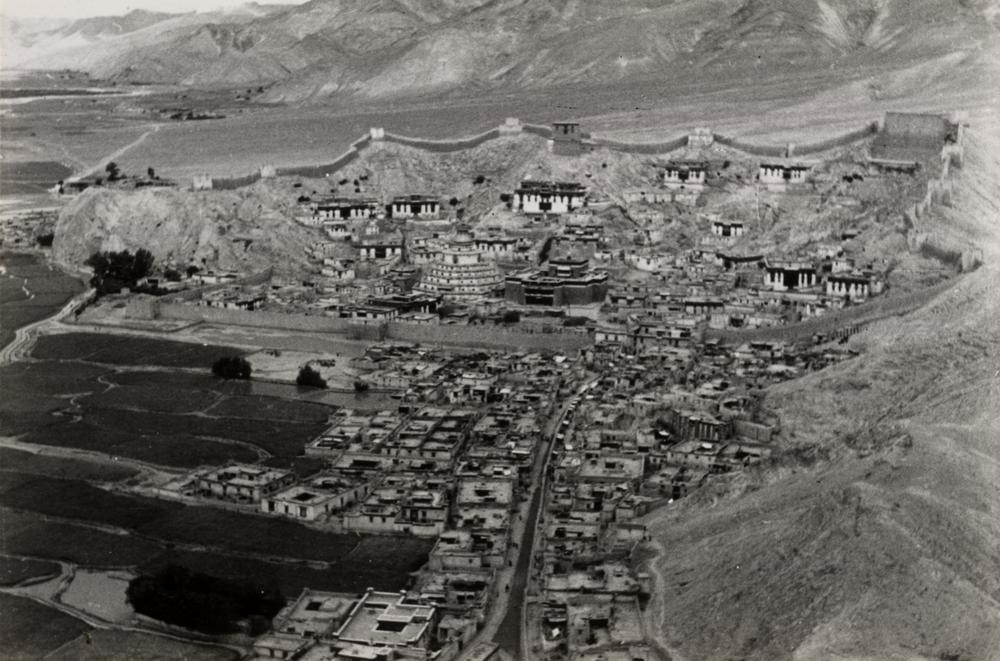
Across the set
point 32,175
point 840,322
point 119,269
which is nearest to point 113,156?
point 32,175

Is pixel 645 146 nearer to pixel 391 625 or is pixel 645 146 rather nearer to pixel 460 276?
pixel 460 276

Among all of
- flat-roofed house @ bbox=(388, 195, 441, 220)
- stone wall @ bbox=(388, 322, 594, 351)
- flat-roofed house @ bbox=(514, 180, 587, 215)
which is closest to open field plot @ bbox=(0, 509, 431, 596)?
stone wall @ bbox=(388, 322, 594, 351)

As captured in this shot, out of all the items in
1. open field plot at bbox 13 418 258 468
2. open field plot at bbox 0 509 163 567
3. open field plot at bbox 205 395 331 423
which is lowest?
open field plot at bbox 0 509 163 567

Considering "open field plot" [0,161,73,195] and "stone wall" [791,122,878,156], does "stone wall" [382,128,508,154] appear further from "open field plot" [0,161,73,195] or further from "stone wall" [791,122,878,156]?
"open field plot" [0,161,73,195]

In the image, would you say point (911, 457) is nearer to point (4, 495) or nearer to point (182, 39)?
point (4, 495)

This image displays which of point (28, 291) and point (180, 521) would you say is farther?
point (28, 291)

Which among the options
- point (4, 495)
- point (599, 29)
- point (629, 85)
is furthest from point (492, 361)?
point (599, 29)
